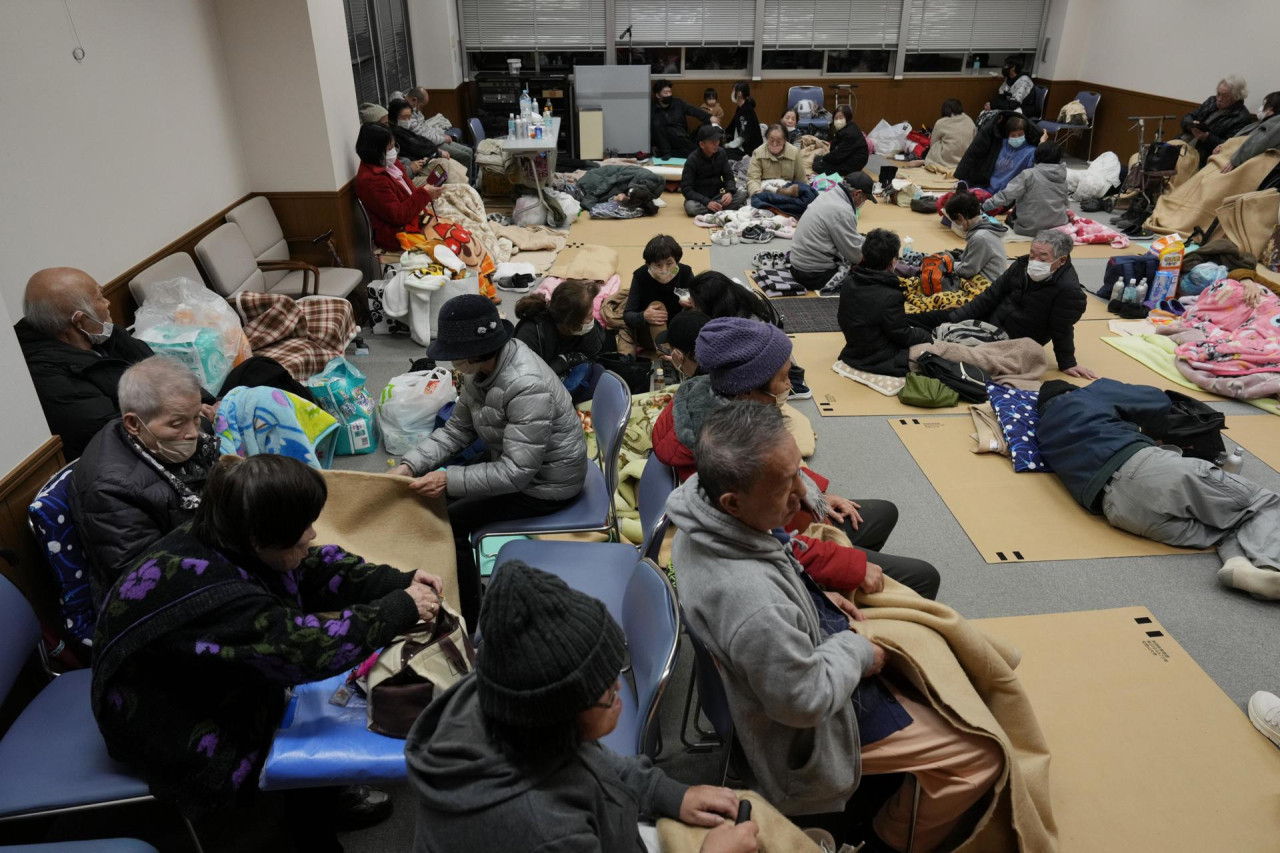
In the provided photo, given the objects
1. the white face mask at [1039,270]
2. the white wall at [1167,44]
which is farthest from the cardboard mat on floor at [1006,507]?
the white wall at [1167,44]

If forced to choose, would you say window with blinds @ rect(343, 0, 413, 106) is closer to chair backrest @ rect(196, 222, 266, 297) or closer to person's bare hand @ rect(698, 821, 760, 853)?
chair backrest @ rect(196, 222, 266, 297)

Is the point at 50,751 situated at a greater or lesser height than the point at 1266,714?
greater

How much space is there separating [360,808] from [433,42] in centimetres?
999

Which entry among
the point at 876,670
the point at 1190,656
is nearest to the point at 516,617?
the point at 876,670

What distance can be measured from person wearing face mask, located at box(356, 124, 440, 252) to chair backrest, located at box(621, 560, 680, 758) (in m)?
4.74

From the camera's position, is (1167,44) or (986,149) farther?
(1167,44)

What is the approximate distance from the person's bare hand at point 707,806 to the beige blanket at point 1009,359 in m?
3.68

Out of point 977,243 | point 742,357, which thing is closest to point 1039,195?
point 977,243

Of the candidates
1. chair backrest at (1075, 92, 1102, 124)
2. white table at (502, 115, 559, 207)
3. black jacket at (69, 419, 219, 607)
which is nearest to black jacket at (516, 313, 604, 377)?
black jacket at (69, 419, 219, 607)

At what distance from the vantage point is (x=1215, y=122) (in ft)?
25.3

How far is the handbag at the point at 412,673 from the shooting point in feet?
5.96

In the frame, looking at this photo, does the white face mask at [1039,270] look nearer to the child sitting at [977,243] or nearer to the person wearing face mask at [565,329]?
the child sitting at [977,243]

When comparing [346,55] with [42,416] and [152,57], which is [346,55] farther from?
[42,416]

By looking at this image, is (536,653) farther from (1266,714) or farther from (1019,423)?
(1019,423)
